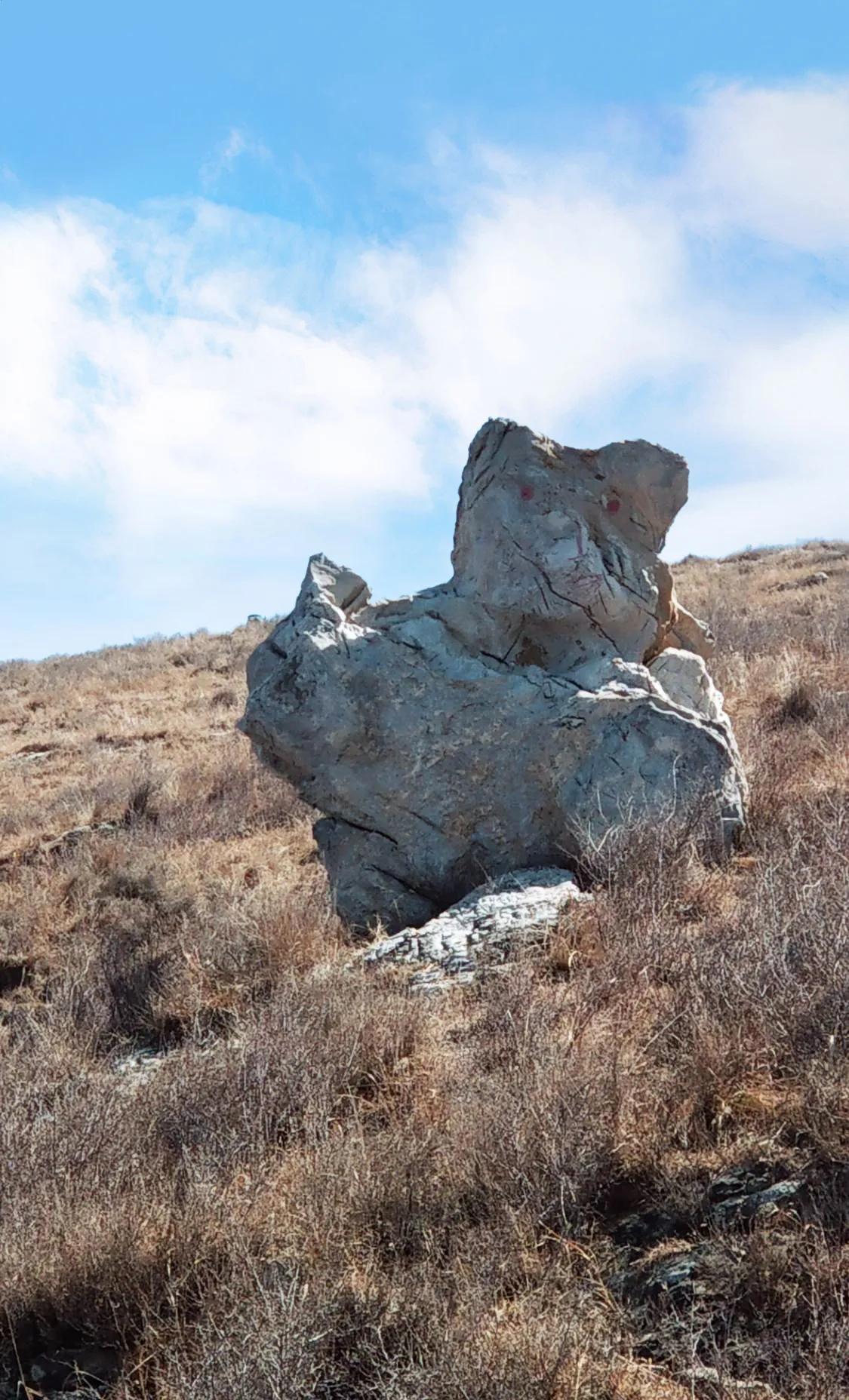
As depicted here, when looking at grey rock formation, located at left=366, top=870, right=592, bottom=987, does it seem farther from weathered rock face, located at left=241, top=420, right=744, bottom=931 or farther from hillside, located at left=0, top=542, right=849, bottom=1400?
weathered rock face, located at left=241, top=420, right=744, bottom=931

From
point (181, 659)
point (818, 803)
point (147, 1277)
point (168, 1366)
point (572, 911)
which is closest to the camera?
point (168, 1366)

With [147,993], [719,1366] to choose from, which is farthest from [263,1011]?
[719,1366]

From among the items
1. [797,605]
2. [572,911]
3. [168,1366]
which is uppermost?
[797,605]

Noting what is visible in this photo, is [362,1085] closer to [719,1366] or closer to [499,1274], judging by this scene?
[499,1274]

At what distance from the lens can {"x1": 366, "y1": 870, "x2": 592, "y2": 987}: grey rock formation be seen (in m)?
4.98

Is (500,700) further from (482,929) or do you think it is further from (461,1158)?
(461,1158)

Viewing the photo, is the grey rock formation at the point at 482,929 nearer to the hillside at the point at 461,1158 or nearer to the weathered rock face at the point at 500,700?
the hillside at the point at 461,1158

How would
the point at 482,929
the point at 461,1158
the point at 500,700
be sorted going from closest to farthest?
1. the point at 461,1158
2. the point at 482,929
3. the point at 500,700

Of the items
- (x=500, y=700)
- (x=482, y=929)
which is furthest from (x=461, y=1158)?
(x=500, y=700)

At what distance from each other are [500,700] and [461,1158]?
3735 millimetres

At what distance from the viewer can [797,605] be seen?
16.7 metres

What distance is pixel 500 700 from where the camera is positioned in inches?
254

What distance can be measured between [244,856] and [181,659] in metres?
13.7

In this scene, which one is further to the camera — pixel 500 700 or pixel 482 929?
pixel 500 700
